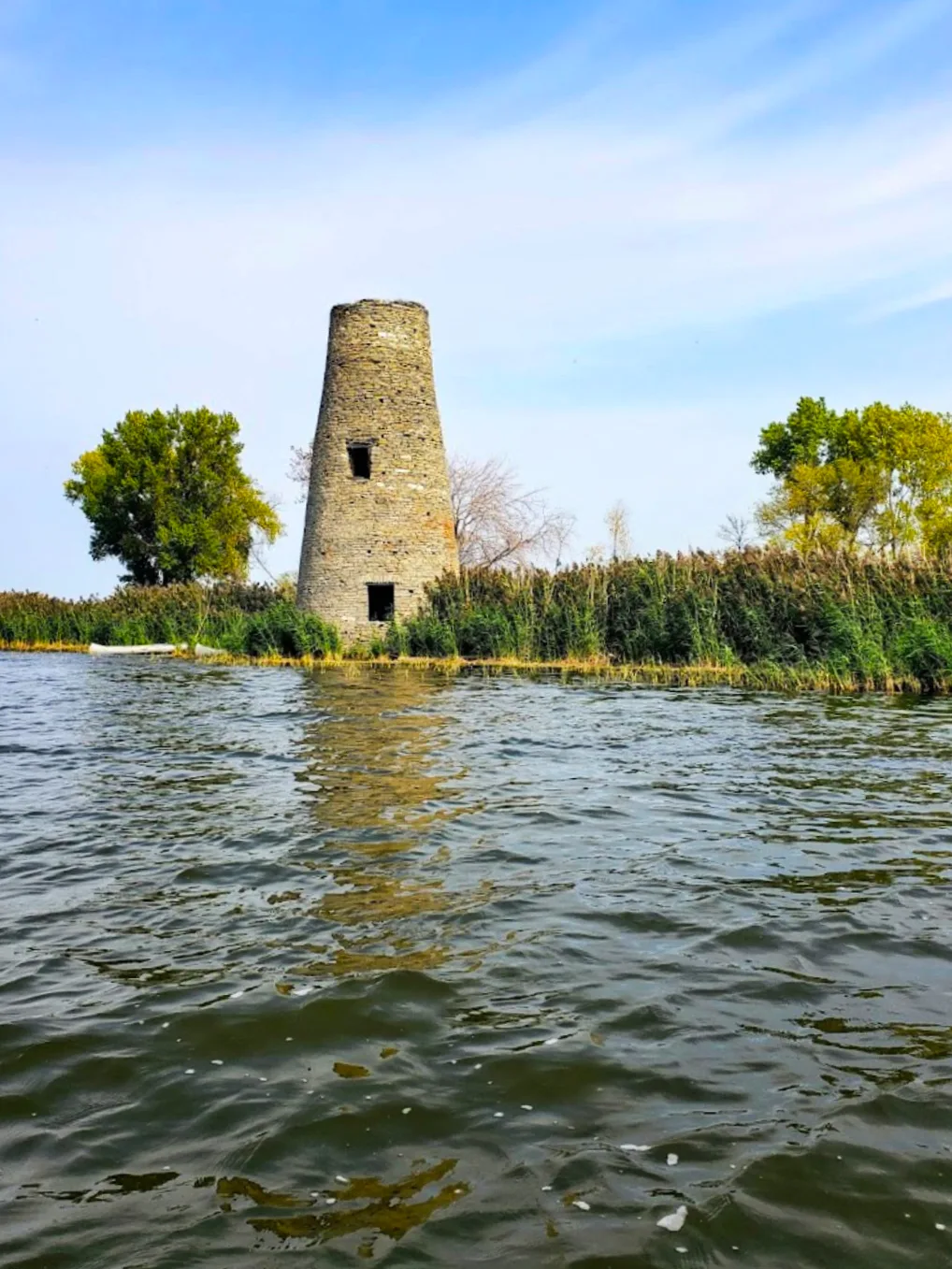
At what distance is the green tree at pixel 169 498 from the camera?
48.2 m

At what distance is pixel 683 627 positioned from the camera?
20828 millimetres

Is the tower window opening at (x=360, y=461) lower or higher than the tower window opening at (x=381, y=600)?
higher

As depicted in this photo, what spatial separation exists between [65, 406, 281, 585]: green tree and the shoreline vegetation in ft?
63.6

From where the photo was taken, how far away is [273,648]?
2570 centimetres

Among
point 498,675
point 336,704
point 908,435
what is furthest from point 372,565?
point 908,435

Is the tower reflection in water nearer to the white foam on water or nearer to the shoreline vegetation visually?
the white foam on water

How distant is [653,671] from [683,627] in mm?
1458

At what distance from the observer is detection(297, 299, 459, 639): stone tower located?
26.7 metres

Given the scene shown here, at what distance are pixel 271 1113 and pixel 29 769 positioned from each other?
7.23 m

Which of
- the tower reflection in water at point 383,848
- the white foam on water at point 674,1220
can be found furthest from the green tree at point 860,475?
the white foam on water at point 674,1220

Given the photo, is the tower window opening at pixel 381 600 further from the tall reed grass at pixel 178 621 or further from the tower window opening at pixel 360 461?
the tower window opening at pixel 360 461

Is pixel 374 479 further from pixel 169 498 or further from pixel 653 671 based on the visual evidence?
pixel 169 498

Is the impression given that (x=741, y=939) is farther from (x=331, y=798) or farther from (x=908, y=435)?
(x=908, y=435)

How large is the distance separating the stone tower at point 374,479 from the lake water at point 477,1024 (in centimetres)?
1832
